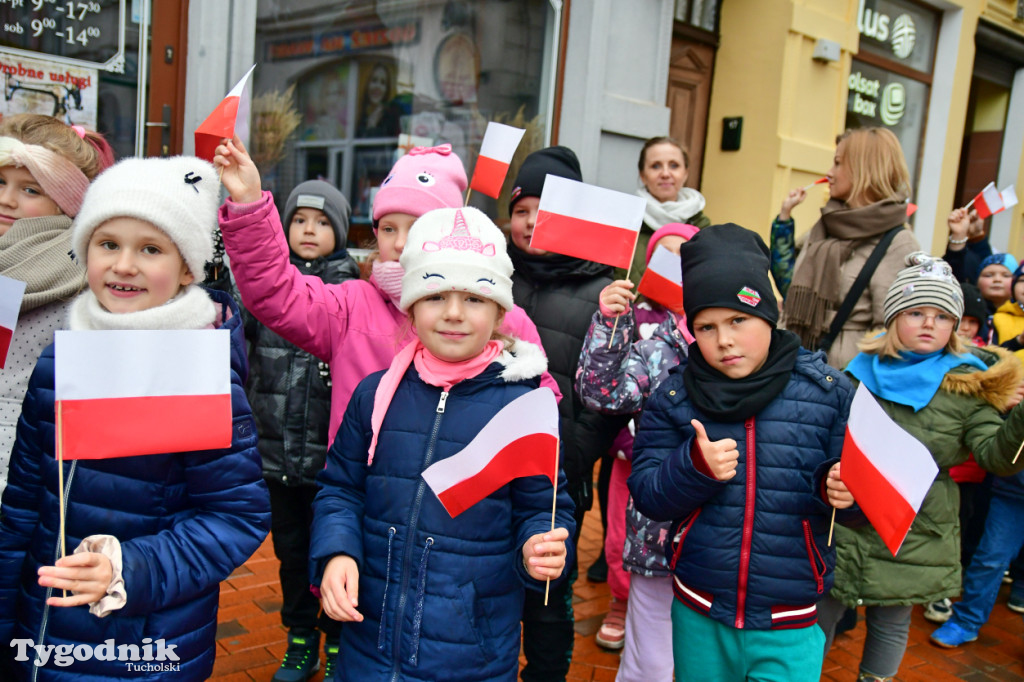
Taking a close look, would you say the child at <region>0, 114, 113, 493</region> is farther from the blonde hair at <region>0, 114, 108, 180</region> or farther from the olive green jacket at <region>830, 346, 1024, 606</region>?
the olive green jacket at <region>830, 346, 1024, 606</region>

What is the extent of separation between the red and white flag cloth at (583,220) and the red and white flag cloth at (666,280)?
0.76 ft

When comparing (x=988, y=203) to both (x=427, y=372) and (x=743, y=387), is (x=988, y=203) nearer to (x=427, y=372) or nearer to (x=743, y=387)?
(x=743, y=387)

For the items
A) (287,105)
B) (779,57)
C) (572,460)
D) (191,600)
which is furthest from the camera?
(779,57)

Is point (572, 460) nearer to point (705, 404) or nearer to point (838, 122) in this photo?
point (705, 404)

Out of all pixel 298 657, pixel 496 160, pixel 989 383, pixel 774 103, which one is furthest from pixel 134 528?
pixel 774 103

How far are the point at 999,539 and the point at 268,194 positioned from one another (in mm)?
3794

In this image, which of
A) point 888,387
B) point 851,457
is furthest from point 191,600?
point 888,387

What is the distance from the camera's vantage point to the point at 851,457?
1.96 m

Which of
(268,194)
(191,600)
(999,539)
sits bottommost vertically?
(999,539)

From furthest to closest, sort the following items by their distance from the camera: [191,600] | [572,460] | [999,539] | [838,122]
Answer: [838,122] → [999,539] → [572,460] → [191,600]

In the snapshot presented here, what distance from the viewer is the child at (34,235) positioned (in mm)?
2275

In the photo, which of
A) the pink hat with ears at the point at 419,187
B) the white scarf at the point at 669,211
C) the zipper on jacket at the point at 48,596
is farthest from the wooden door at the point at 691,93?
the zipper on jacket at the point at 48,596

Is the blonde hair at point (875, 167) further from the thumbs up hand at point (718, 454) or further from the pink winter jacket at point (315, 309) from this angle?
the thumbs up hand at point (718, 454)

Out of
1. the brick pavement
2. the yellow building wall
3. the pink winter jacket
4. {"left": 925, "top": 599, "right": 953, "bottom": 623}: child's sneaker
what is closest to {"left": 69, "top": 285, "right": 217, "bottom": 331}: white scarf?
the pink winter jacket
